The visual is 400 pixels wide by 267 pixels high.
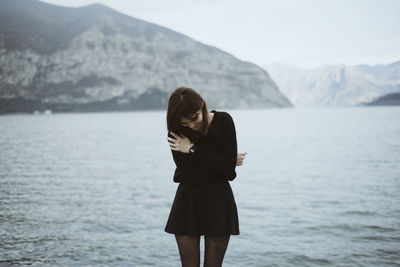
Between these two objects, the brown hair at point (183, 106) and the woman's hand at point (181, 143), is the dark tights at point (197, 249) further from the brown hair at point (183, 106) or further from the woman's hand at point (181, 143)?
the brown hair at point (183, 106)

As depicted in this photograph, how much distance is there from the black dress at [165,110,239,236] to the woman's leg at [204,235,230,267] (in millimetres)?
94

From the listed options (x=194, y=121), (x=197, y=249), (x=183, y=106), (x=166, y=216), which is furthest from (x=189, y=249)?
(x=166, y=216)

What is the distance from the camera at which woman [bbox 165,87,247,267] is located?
3.67 meters

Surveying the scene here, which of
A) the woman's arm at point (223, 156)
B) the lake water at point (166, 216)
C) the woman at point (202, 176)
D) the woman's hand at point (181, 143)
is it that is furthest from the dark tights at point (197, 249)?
the lake water at point (166, 216)

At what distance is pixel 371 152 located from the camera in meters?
35.8

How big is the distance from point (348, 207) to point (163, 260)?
341 inches

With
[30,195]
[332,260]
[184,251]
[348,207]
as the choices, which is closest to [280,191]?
[348,207]

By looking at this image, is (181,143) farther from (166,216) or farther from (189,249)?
(166,216)

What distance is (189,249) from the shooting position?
3930mm

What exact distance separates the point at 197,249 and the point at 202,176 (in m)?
0.81

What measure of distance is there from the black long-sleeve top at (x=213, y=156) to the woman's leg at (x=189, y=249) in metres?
0.59

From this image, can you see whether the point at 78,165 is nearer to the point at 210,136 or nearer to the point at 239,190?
the point at 239,190

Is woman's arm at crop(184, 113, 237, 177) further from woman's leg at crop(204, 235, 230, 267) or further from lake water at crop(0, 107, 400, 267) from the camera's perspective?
lake water at crop(0, 107, 400, 267)

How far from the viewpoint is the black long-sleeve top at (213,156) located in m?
3.69
